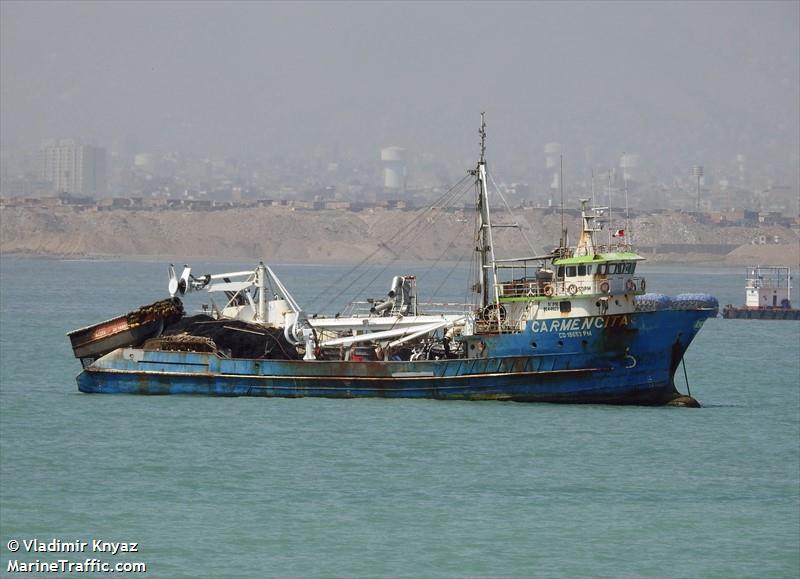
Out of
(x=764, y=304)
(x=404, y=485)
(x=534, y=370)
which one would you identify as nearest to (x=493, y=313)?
(x=534, y=370)

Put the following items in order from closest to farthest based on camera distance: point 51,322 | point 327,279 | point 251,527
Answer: point 251,527 → point 51,322 → point 327,279

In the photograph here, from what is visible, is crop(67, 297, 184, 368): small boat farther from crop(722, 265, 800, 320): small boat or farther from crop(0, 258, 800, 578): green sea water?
crop(722, 265, 800, 320): small boat

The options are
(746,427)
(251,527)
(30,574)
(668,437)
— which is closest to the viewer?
(30,574)

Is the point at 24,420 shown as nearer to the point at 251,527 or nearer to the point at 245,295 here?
the point at 245,295

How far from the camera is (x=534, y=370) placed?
5234 centimetres

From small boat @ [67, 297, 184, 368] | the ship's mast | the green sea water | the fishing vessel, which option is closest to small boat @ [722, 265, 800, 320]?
the green sea water

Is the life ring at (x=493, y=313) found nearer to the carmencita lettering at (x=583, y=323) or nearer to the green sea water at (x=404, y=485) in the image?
the carmencita lettering at (x=583, y=323)

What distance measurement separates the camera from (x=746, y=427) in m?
51.3

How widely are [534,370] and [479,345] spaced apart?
2.04m

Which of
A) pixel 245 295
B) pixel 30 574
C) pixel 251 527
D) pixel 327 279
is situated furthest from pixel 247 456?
pixel 327 279

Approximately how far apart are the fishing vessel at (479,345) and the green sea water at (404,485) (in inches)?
33.1

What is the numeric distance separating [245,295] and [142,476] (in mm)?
19472

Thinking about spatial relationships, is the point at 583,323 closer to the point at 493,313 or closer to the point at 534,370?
the point at 534,370

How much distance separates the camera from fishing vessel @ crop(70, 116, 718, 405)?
170 ft
